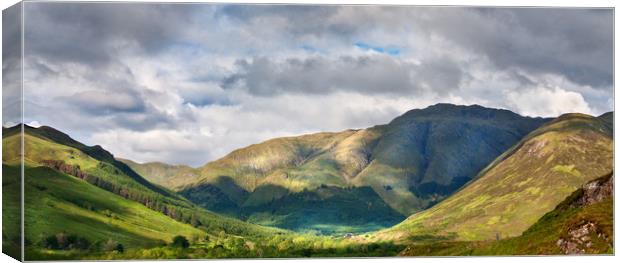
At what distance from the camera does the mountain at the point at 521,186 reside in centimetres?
13300

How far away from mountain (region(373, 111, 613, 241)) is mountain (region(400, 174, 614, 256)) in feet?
9.61

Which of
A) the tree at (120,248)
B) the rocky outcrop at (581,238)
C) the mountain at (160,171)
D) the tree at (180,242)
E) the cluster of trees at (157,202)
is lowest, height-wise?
the rocky outcrop at (581,238)

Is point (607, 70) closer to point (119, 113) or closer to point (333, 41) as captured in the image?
point (333, 41)

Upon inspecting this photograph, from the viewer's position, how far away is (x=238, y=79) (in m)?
115

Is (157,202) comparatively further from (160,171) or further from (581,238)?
(581,238)

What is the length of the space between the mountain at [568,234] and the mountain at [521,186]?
2928 mm

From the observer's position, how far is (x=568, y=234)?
95.9 m

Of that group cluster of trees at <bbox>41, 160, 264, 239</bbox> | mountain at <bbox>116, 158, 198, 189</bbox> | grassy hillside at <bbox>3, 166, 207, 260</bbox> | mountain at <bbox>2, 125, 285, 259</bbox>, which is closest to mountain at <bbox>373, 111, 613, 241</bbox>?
cluster of trees at <bbox>41, 160, 264, 239</bbox>

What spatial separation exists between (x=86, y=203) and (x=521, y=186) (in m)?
81.8

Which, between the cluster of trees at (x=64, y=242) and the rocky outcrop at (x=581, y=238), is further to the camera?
the rocky outcrop at (x=581, y=238)

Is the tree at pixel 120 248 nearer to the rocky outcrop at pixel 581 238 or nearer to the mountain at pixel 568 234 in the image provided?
the mountain at pixel 568 234

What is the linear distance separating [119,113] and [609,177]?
59.5 m

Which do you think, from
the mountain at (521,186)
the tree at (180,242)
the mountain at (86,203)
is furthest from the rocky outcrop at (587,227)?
the tree at (180,242)

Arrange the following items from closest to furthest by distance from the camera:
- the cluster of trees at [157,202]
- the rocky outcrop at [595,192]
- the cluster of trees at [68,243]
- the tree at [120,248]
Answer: the cluster of trees at [68,243] → the tree at [120,248] → the rocky outcrop at [595,192] → the cluster of trees at [157,202]
